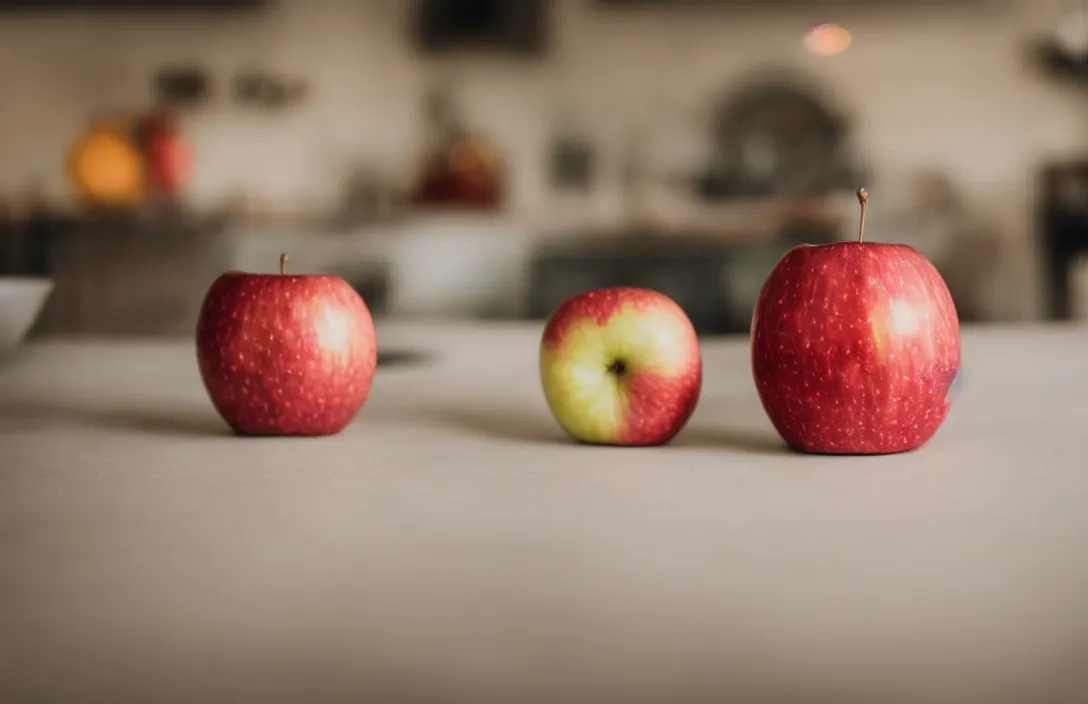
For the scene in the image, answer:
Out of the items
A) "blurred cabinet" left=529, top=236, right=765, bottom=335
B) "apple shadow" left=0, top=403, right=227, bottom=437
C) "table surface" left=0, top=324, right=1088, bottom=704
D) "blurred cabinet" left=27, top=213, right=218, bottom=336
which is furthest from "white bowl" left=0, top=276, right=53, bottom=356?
"blurred cabinet" left=529, top=236, right=765, bottom=335

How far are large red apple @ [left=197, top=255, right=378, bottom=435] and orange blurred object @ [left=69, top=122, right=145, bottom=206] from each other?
3.42 m

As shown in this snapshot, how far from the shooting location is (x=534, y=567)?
41cm

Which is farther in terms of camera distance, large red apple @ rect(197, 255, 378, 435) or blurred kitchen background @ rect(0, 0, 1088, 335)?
blurred kitchen background @ rect(0, 0, 1088, 335)

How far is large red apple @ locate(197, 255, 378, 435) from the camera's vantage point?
74 centimetres

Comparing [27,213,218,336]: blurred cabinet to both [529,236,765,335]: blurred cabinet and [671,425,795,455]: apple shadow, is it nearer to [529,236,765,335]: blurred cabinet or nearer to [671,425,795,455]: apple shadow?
[529,236,765,335]: blurred cabinet

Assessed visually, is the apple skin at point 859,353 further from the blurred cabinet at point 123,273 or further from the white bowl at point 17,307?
the blurred cabinet at point 123,273

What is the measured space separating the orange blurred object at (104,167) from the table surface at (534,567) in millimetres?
3412

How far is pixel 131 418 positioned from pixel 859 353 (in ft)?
1.85

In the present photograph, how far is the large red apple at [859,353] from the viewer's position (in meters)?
0.69

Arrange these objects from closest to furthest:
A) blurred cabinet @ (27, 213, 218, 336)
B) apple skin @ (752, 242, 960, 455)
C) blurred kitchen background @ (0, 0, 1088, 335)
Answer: apple skin @ (752, 242, 960, 455) < blurred cabinet @ (27, 213, 218, 336) < blurred kitchen background @ (0, 0, 1088, 335)

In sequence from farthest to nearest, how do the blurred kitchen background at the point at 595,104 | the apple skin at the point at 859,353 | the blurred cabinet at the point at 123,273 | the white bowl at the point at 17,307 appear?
the blurred kitchen background at the point at 595,104 < the blurred cabinet at the point at 123,273 < the white bowl at the point at 17,307 < the apple skin at the point at 859,353

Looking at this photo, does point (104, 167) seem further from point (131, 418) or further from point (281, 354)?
point (281, 354)

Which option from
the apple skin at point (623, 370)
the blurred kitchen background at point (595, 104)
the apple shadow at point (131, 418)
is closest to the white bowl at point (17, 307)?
the apple shadow at point (131, 418)

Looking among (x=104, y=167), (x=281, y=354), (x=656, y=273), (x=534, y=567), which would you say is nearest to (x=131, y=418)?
(x=281, y=354)
